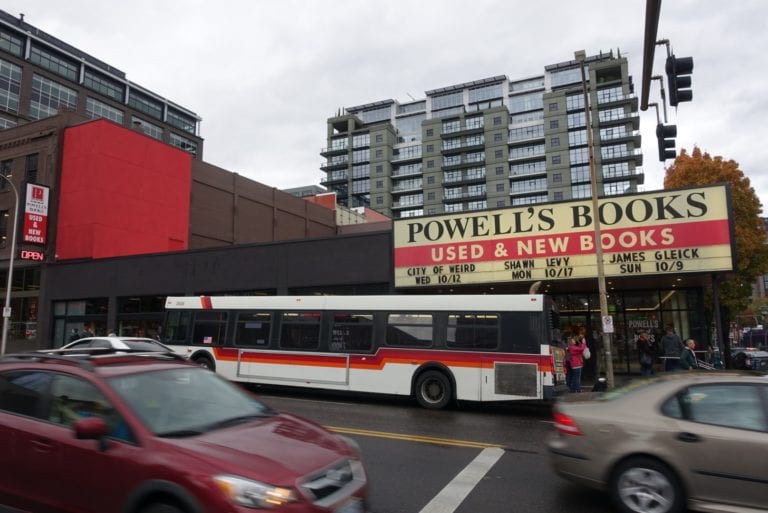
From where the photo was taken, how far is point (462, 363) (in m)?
12.2

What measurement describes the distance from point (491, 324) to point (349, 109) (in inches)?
4652

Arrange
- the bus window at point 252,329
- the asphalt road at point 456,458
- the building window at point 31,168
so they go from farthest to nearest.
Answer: the building window at point 31,168 → the bus window at point 252,329 → the asphalt road at point 456,458

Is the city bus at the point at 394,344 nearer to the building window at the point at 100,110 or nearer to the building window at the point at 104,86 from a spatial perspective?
the building window at the point at 100,110

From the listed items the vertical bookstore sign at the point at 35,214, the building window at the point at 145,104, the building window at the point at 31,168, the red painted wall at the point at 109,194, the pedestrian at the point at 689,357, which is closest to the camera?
the pedestrian at the point at 689,357

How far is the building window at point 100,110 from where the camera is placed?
6862 centimetres

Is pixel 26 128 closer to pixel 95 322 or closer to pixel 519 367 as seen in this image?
pixel 95 322

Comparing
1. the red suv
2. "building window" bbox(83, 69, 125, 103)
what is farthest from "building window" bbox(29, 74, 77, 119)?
the red suv

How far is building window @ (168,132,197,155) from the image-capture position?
80.1 m

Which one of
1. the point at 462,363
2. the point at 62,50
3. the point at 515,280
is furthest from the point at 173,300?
the point at 62,50

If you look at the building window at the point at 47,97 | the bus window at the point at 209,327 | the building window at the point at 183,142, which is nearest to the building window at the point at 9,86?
the building window at the point at 47,97

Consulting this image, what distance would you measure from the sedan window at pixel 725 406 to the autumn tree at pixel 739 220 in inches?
1035

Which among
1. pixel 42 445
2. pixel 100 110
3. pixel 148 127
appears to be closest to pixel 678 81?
pixel 42 445

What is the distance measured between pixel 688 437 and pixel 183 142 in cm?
8596

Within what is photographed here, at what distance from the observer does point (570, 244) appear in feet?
53.9
